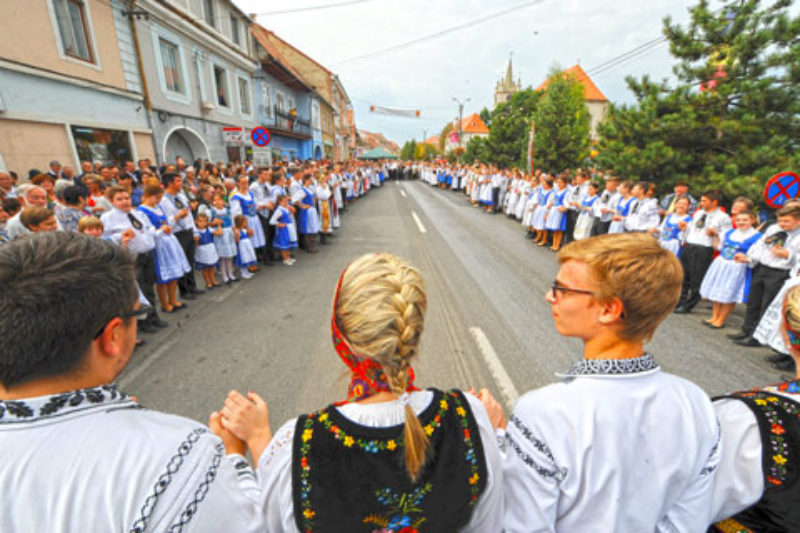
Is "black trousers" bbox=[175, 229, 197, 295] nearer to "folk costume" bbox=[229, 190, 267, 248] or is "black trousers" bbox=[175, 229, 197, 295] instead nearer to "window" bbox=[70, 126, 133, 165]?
"folk costume" bbox=[229, 190, 267, 248]

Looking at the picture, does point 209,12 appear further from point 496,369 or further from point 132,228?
point 496,369

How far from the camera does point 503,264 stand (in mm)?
7832

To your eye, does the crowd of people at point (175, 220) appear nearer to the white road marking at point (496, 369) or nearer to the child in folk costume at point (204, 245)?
the child in folk costume at point (204, 245)

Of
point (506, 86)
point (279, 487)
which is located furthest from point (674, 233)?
point (506, 86)

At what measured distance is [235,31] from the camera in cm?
1869

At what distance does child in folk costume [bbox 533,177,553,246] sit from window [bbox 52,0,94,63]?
13.4m

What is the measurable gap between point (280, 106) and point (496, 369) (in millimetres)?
26762

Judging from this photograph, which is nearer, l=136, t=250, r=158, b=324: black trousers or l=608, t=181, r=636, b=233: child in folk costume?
l=136, t=250, r=158, b=324: black trousers

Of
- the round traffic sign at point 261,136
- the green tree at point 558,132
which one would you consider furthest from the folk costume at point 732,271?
the green tree at point 558,132

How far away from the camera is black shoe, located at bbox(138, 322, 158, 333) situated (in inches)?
184

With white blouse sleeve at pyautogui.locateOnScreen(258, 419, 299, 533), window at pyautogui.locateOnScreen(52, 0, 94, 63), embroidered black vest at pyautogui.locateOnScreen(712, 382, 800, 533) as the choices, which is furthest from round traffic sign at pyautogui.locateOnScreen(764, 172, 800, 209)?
window at pyautogui.locateOnScreen(52, 0, 94, 63)

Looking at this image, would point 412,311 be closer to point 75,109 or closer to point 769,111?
point 769,111

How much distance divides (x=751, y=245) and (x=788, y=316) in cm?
446

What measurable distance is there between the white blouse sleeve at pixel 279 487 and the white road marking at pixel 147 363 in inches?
129
